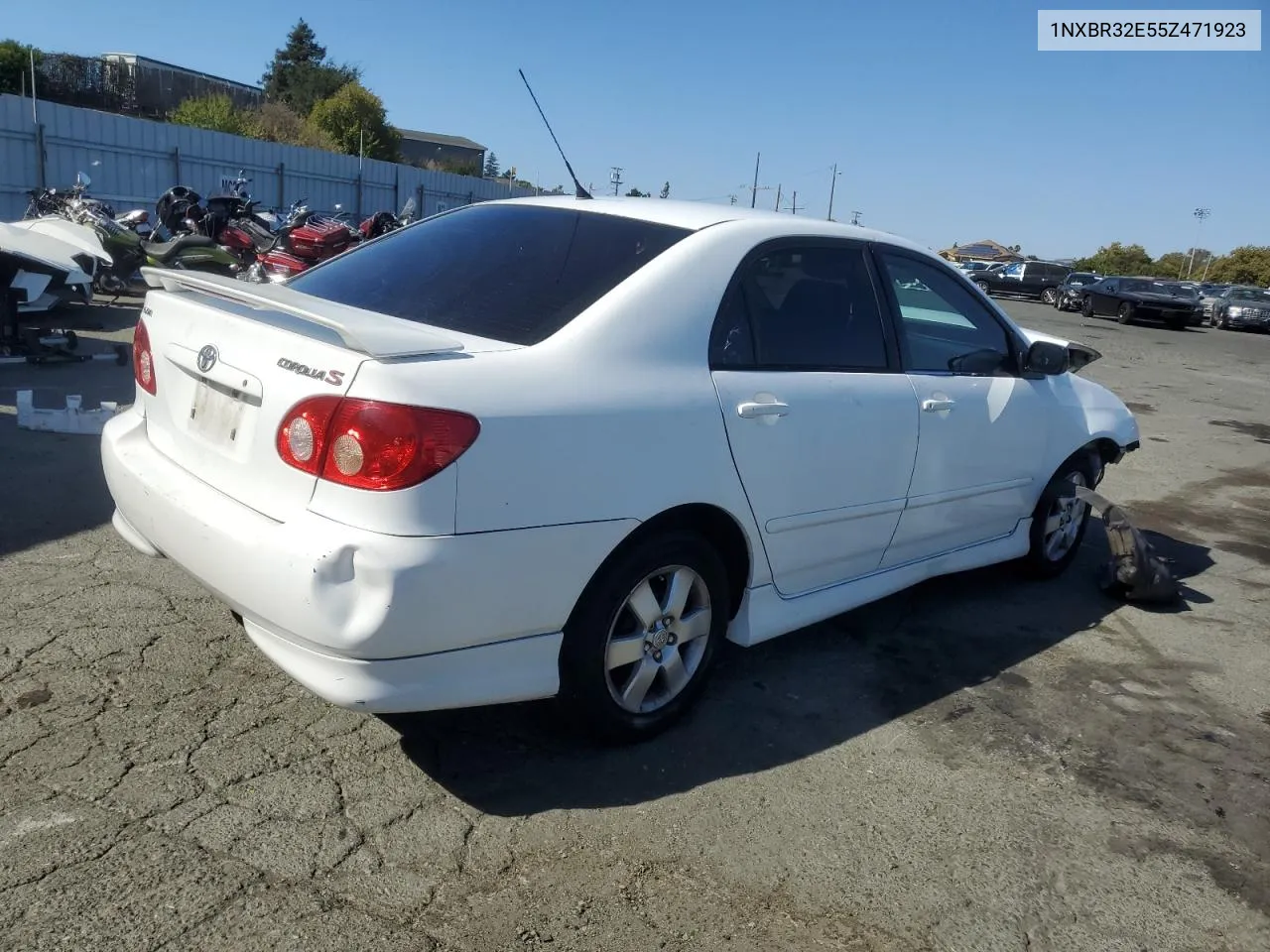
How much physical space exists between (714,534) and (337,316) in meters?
1.37

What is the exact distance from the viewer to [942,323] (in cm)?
460

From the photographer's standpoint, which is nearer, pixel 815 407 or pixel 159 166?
pixel 815 407

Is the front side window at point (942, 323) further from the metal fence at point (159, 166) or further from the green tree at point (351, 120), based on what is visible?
the green tree at point (351, 120)

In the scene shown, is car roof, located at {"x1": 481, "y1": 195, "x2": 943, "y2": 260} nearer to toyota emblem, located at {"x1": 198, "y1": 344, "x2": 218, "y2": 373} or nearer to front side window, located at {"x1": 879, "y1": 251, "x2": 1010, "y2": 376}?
front side window, located at {"x1": 879, "y1": 251, "x2": 1010, "y2": 376}

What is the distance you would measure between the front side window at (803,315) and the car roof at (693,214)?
79mm

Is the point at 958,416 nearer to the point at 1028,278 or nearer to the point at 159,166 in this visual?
the point at 159,166

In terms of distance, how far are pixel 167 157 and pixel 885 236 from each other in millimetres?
20375

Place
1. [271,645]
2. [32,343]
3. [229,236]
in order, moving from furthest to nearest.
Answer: [229,236] → [32,343] → [271,645]

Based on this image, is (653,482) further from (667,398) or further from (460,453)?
(460,453)

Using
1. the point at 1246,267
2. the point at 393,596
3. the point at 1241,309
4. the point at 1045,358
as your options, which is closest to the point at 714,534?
the point at 393,596

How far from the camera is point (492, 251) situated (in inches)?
142

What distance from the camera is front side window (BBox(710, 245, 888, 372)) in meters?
3.46

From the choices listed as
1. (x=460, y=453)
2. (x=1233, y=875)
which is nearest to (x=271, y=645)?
(x=460, y=453)

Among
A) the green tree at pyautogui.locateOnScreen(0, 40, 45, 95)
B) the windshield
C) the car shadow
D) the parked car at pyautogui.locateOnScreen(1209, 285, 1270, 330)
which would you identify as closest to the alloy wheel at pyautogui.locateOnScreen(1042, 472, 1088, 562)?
the car shadow
